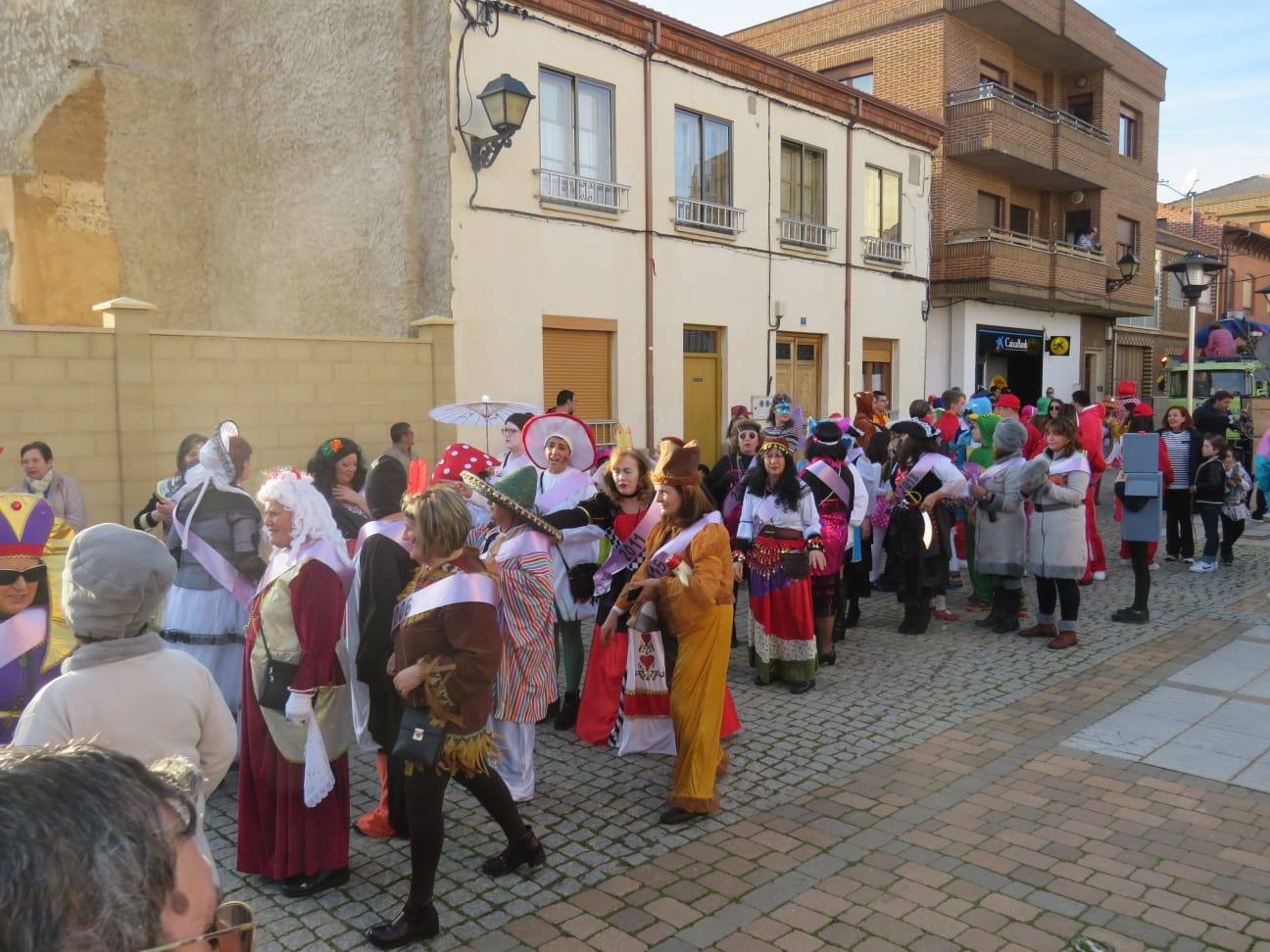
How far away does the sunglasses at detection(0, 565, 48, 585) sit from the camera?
3.79 m

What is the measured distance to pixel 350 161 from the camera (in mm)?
12383

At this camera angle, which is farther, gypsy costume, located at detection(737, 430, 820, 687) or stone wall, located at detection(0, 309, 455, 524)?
stone wall, located at detection(0, 309, 455, 524)

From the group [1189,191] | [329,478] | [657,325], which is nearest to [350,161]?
[657,325]

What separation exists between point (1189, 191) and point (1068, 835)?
112 ft

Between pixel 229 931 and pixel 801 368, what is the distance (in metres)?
16.1

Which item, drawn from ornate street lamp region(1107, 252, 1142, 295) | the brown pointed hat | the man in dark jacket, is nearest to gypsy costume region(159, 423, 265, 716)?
the brown pointed hat

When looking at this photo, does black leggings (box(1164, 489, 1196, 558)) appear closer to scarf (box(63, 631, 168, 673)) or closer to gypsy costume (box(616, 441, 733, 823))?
gypsy costume (box(616, 441, 733, 823))

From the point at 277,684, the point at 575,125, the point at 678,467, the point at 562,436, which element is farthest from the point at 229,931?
the point at 575,125

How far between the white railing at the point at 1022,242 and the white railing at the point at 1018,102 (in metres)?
2.67

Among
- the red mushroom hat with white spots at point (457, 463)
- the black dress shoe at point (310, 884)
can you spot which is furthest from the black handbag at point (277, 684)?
the red mushroom hat with white spots at point (457, 463)

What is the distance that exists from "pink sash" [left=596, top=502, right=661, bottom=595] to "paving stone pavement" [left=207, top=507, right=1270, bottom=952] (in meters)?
1.00

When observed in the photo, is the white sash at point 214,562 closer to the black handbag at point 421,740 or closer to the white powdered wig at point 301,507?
the white powdered wig at point 301,507

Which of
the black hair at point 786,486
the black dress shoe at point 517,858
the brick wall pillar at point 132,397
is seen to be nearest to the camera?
the black dress shoe at point 517,858

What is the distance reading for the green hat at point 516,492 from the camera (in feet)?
14.2
